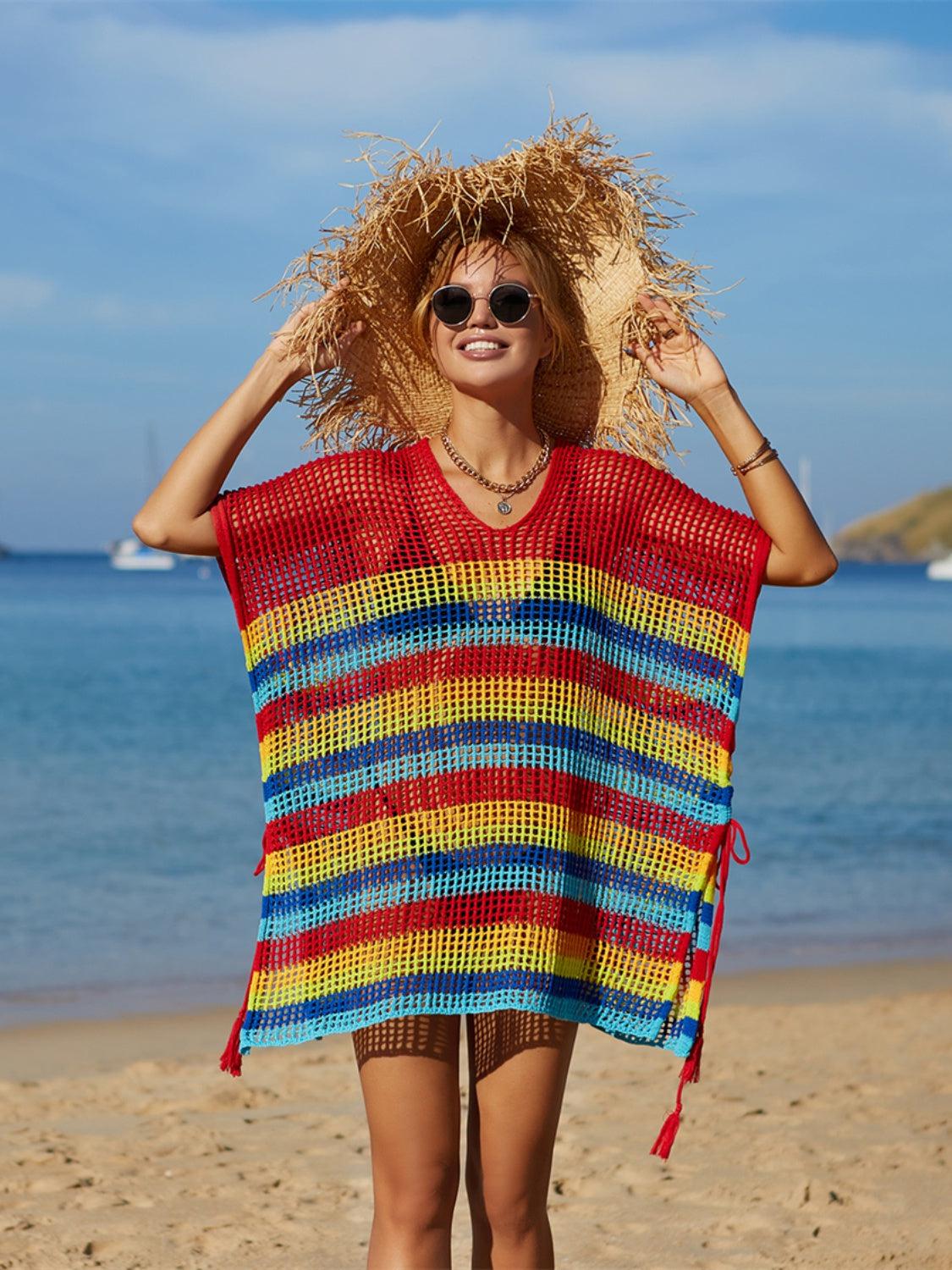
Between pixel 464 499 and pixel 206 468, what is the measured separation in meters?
0.48

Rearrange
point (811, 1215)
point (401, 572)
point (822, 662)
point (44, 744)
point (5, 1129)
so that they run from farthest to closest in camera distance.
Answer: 1. point (822, 662)
2. point (44, 744)
3. point (5, 1129)
4. point (811, 1215)
5. point (401, 572)

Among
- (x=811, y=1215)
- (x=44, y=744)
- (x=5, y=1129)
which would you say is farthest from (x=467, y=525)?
(x=44, y=744)

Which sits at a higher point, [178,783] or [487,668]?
[487,668]

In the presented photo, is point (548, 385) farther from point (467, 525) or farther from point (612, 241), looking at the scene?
point (467, 525)

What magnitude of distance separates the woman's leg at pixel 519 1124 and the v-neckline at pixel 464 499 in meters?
0.90

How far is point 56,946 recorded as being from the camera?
8.11 metres

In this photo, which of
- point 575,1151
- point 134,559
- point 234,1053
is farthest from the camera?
point 134,559

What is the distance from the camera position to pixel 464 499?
2.84 m

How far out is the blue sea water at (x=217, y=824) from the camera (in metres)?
8.03

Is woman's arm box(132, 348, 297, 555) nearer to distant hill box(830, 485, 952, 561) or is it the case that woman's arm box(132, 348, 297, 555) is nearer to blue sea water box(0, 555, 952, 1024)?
blue sea water box(0, 555, 952, 1024)

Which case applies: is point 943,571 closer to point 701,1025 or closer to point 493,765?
point 701,1025

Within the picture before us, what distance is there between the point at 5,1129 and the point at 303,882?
9.34 feet

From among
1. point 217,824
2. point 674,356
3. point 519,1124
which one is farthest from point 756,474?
point 217,824

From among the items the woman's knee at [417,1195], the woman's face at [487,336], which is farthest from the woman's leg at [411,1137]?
the woman's face at [487,336]
